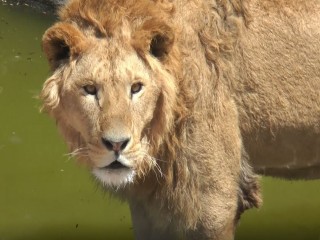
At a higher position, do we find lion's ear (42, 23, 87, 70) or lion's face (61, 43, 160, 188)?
lion's ear (42, 23, 87, 70)

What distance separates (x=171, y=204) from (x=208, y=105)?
0.60 m

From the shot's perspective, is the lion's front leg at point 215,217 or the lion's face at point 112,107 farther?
the lion's front leg at point 215,217

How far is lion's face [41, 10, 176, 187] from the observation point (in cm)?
402

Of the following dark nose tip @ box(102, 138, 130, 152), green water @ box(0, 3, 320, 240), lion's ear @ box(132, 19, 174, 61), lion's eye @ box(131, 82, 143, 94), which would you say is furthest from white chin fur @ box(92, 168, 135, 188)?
green water @ box(0, 3, 320, 240)

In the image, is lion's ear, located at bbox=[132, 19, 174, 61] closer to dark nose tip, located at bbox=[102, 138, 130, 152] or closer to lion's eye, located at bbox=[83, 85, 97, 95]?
lion's eye, located at bbox=[83, 85, 97, 95]

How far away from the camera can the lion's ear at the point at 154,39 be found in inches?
→ 164

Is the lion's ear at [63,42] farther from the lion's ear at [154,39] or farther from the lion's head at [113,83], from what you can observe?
the lion's ear at [154,39]

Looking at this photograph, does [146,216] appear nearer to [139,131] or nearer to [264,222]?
[139,131]

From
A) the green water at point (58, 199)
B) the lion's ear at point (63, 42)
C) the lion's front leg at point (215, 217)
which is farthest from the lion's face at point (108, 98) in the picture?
the green water at point (58, 199)

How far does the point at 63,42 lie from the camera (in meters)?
4.19

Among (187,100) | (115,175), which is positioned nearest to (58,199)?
(187,100)

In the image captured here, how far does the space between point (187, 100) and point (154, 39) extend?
41cm

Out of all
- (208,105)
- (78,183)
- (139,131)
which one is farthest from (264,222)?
(139,131)

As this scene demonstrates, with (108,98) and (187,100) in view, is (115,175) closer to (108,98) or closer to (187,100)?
(108,98)
